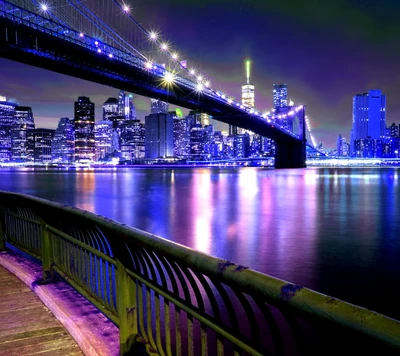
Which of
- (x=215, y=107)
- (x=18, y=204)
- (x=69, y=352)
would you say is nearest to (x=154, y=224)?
(x=18, y=204)

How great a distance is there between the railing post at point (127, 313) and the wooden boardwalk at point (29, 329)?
20.1 inches

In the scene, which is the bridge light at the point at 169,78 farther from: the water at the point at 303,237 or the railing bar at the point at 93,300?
the railing bar at the point at 93,300

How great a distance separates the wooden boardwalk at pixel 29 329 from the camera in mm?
3215

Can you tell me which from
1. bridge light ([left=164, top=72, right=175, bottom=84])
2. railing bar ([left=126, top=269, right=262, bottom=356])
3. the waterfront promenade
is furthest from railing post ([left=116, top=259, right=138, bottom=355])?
bridge light ([left=164, top=72, right=175, bottom=84])

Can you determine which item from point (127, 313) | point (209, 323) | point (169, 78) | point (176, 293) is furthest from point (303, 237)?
point (169, 78)

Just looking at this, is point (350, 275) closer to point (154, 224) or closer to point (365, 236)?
point (365, 236)

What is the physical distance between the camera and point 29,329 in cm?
359

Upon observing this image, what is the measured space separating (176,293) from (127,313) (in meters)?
0.69

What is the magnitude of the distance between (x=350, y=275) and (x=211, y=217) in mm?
10051

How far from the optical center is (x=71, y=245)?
4.30m

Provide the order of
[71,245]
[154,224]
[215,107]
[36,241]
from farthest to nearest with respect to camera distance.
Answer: [215,107] < [154,224] < [36,241] < [71,245]

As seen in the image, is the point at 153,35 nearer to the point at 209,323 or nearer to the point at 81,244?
the point at 81,244

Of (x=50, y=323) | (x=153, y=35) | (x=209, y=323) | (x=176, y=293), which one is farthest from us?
(x=153, y=35)

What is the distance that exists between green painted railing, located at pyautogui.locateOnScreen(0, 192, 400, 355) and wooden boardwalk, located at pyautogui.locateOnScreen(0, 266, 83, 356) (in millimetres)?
362
